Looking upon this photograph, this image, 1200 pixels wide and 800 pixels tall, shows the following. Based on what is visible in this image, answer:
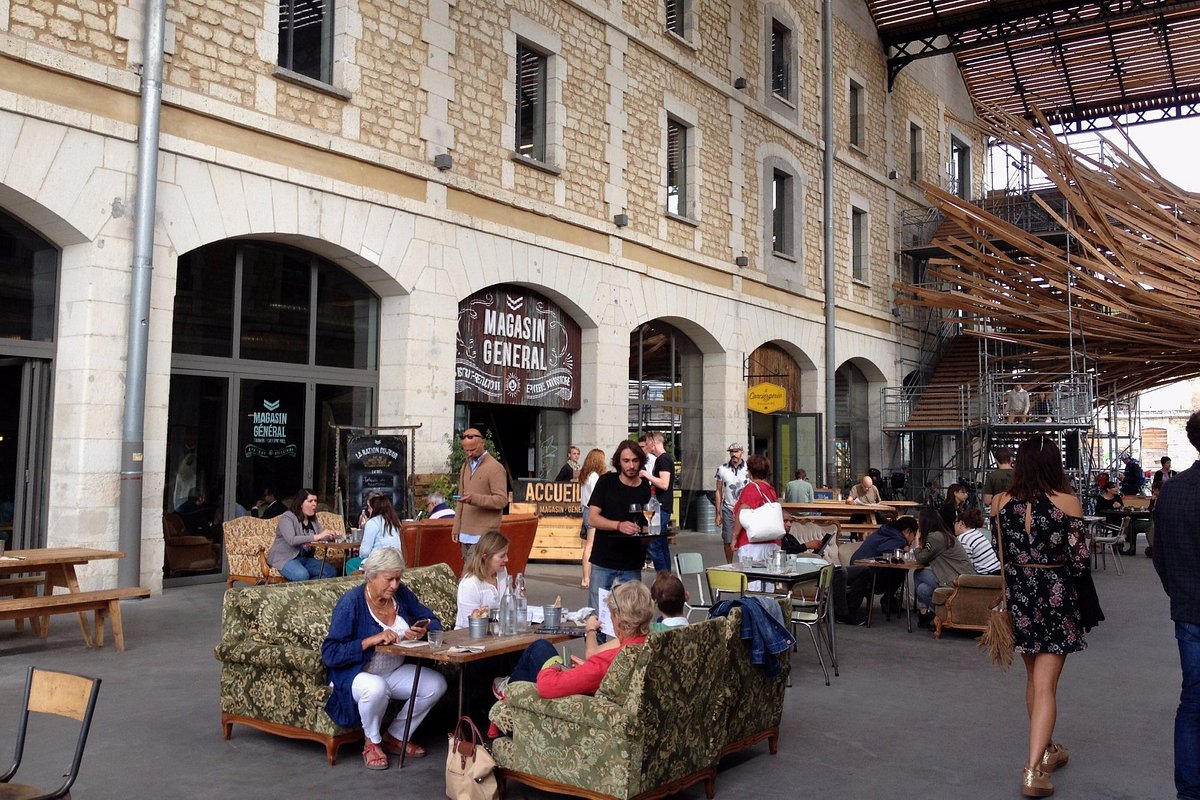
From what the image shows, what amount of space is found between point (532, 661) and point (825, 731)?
176 cm

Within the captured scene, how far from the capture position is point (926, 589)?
9.03 m

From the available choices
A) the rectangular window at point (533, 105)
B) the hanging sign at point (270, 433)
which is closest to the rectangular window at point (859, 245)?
the rectangular window at point (533, 105)

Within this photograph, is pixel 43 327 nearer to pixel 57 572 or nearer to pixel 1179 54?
pixel 57 572

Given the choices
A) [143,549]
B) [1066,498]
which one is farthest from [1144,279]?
[143,549]

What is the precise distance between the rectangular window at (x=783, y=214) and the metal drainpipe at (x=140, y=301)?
42.7 ft

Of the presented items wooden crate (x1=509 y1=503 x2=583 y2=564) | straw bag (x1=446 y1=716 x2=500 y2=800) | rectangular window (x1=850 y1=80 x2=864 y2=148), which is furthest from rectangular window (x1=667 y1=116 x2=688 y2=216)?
straw bag (x1=446 y1=716 x2=500 y2=800)

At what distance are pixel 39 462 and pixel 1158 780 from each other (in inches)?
360

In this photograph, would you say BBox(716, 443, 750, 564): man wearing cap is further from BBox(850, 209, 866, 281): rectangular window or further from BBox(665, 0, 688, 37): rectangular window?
BBox(850, 209, 866, 281): rectangular window

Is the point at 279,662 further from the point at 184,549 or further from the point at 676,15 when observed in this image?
the point at 676,15

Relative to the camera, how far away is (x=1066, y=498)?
4727mm

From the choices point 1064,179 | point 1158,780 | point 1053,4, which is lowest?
point 1158,780

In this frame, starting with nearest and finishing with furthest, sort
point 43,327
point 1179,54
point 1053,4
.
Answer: point 43,327, point 1053,4, point 1179,54

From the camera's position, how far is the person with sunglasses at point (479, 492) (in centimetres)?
862

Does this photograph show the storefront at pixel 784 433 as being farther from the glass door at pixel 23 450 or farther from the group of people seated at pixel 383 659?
the group of people seated at pixel 383 659
